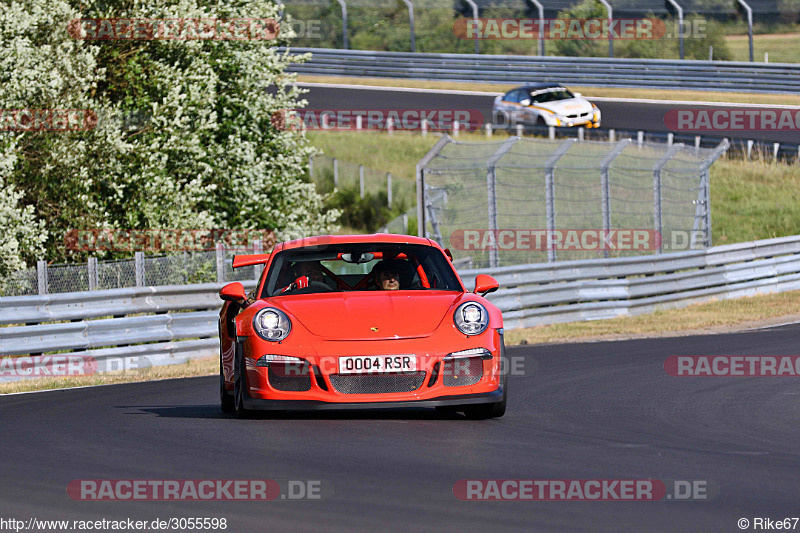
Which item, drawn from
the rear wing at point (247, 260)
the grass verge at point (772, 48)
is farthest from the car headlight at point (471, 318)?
the grass verge at point (772, 48)

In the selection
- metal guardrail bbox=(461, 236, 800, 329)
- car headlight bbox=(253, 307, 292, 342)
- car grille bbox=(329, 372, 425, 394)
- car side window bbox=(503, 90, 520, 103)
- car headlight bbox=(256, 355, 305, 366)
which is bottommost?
metal guardrail bbox=(461, 236, 800, 329)

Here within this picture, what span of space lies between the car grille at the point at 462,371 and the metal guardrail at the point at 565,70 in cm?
3349

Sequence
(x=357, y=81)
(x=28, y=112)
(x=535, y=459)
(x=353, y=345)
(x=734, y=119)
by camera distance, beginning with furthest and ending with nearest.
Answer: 1. (x=357, y=81)
2. (x=734, y=119)
3. (x=28, y=112)
4. (x=353, y=345)
5. (x=535, y=459)

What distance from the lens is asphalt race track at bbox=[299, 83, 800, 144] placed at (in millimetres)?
37969

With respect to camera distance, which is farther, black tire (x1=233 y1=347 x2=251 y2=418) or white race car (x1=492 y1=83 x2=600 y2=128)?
white race car (x1=492 y1=83 x2=600 y2=128)

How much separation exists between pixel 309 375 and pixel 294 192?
17431 mm

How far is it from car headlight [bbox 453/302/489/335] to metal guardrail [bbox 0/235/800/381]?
20.8ft

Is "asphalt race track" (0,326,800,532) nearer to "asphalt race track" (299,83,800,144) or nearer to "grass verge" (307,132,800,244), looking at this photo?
"grass verge" (307,132,800,244)

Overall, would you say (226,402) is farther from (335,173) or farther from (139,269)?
(335,173)

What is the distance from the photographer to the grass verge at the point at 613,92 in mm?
40812

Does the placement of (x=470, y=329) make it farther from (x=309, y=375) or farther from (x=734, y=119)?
(x=734, y=119)

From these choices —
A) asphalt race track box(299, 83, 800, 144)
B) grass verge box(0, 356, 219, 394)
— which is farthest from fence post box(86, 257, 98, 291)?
asphalt race track box(299, 83, 800, 144)

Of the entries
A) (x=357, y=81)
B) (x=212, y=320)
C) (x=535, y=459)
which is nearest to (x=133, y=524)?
(x=535, y=459)

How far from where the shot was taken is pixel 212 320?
52.3 feet
